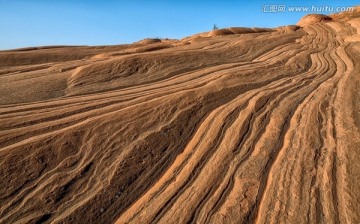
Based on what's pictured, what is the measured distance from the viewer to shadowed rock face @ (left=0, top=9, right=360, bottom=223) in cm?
549

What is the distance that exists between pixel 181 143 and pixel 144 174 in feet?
4.10

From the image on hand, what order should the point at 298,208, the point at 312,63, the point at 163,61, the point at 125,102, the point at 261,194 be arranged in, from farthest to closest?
the point at 312,63, the point at 163,61, the point at 125,102, the point at 261,194, the point at 298,208

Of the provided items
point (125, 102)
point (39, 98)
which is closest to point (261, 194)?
point (125, 102)

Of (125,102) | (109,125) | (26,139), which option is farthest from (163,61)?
(26,139)

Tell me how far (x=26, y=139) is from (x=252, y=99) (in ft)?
18.7

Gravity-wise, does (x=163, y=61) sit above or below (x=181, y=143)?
above

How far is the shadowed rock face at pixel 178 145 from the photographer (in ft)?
18.0

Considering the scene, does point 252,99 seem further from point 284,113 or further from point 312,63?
point 312,63

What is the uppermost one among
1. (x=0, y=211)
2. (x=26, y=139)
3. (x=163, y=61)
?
(x=163, y=61)

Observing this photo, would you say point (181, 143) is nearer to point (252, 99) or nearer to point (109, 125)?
point (109, 125)

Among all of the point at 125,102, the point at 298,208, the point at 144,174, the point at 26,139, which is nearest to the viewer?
the point at 298,208

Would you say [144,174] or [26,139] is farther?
[26,139]

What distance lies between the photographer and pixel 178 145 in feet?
23.7

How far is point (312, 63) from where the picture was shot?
13.5 meters
